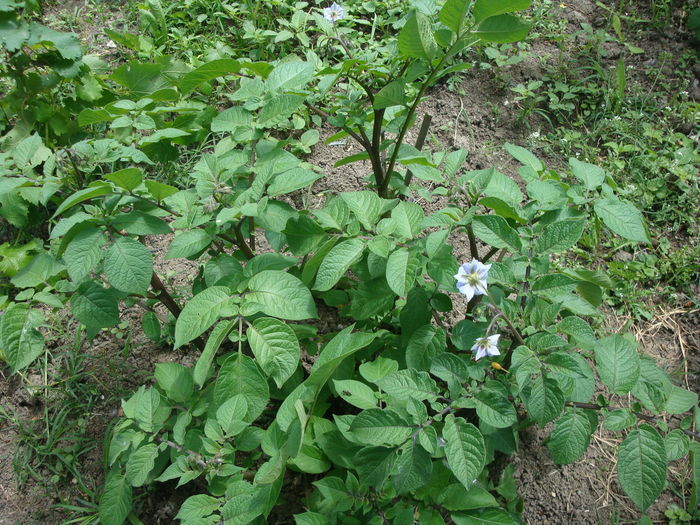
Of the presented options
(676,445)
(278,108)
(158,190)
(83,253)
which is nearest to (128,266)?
(83,253)

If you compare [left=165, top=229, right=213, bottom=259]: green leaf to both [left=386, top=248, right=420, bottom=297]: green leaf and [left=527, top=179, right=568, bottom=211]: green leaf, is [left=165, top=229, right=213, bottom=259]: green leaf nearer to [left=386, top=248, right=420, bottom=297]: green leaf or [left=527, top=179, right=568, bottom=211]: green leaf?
[left=386, top=248, right=420, bottom=297]: green leaf

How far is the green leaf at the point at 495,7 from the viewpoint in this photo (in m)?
1.22

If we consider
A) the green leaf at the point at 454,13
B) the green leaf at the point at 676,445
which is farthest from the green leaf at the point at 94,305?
the green leaf at the point at 676,445

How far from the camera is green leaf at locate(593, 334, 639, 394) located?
1264mm

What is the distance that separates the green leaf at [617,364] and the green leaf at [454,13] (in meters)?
0.84

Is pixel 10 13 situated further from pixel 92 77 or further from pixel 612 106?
pixel 612 106

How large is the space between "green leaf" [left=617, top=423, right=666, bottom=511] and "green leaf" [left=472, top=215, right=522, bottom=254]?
51cm

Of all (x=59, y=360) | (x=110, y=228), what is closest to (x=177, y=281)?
(x=59, y=360)

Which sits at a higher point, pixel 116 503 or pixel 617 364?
pixel 617 364

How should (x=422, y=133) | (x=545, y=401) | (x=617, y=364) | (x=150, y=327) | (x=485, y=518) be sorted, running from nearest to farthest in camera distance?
(x=545, y=401) < (x=617, y=364) < (x=485, y=518) < (x=150, y=327) < (x=422, y=133)

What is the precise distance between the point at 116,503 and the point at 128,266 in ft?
2.21

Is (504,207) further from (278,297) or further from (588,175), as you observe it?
(278,297)

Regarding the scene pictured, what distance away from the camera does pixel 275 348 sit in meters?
1.35

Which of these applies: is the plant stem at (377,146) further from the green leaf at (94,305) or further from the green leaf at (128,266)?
the green leaf at (94,305)
